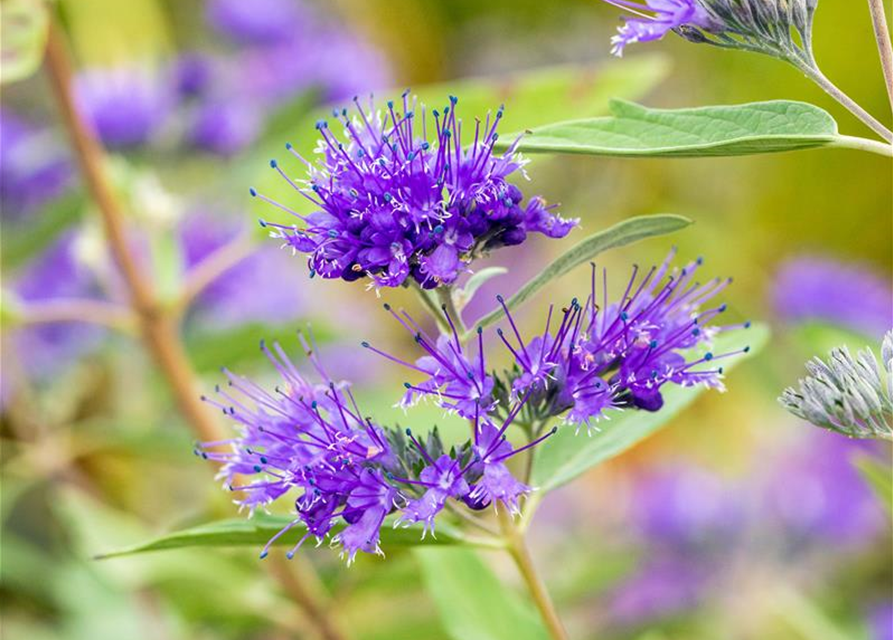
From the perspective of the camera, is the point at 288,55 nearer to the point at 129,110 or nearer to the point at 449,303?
the point at 129,110

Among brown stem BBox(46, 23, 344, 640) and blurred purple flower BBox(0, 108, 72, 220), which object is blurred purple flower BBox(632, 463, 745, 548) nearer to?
brown stem BBox(46, 23, 344, 640)

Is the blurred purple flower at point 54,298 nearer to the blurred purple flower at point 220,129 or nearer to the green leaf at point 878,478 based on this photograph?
the blurred purple flower at point 220,129

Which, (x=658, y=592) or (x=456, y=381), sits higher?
(x=456, y=381)

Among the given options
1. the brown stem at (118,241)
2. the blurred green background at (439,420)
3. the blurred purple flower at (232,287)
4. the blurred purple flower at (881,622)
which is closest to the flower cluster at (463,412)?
the blurred green background at (439,420)

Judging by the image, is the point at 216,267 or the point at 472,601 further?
the point at 216,267

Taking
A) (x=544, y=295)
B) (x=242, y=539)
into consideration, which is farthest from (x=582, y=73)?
(x=544, y=295)

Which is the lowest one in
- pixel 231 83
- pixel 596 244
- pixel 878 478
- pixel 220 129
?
pixel 878 478

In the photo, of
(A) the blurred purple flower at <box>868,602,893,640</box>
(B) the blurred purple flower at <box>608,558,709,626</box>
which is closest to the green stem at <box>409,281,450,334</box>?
(A) the blurred purple flower at <box>868,602,893,640</box>

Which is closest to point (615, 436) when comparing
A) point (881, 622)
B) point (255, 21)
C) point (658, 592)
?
point (881, 622)
